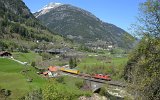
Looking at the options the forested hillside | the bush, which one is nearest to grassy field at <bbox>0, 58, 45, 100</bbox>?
the bush


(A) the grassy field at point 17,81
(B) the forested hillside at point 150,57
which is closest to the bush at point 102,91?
(A) the grassy field at point 17,81

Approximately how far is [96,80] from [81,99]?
22.7 meters

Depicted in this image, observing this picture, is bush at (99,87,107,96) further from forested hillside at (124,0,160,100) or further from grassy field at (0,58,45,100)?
Result: forested hillside at (124,0,160,100)

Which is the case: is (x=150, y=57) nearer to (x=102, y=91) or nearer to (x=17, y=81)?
(x=17, y=81)

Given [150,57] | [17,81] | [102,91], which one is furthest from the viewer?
[102,91]

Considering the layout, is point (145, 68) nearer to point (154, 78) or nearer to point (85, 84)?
point (154, 78)

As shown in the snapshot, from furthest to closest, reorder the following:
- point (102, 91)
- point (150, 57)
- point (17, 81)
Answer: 1. point (102, 91)
2. point (17, 81)
3. point (150, 57)

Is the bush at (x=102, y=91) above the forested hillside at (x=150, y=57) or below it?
below

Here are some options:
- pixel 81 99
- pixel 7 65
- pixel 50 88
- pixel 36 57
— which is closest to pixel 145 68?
pixel 50 88

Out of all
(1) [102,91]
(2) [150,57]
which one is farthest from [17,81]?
(2) [150,57]

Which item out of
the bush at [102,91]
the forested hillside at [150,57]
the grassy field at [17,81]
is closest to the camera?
the forested hillside at [150,57]

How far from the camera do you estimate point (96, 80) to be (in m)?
118

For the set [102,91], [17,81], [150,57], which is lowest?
[102,91]

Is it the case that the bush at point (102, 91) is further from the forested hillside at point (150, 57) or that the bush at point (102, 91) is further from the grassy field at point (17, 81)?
the forested hillside at point (150, 57)
